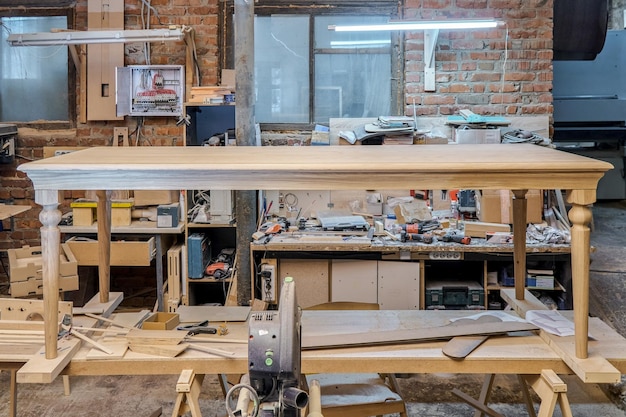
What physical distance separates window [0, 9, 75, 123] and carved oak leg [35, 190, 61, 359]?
3296mm

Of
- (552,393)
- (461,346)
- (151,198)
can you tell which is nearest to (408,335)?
(461,346)

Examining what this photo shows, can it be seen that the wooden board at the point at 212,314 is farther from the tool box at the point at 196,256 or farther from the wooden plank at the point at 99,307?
the tool box at the point at 196,256

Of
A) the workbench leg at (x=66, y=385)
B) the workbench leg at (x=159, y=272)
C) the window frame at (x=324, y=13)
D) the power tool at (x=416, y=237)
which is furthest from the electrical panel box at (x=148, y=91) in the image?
the workbench leg at (x=66, y=385)

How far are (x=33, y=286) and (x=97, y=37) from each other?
5.85 ft

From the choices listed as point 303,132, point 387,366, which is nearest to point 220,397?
point 387,366

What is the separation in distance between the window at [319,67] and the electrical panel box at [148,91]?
2.10 feet

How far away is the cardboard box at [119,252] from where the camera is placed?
14.6ft

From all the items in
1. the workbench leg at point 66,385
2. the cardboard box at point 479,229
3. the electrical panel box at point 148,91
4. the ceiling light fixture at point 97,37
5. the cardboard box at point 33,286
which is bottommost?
the workbench leg at point 66,385

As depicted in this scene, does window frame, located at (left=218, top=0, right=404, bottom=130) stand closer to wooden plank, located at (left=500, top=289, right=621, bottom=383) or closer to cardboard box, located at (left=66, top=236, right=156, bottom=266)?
cardboard box, located at (left=66, top=236, right=156, bottom=266)

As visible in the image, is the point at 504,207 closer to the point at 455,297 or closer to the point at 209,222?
the point at 455,297

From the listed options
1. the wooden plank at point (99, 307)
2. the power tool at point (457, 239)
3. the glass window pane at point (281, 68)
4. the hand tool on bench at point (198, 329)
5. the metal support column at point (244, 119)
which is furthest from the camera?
the glass window pane at point (281, 68)

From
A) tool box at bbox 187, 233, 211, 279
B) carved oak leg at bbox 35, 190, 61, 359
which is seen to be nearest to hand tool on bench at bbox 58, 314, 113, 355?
carved oak leg at bbox 35, 190, 61, 359

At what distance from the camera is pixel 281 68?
512cm

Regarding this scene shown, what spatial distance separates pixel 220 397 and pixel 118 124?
2.52 meters
